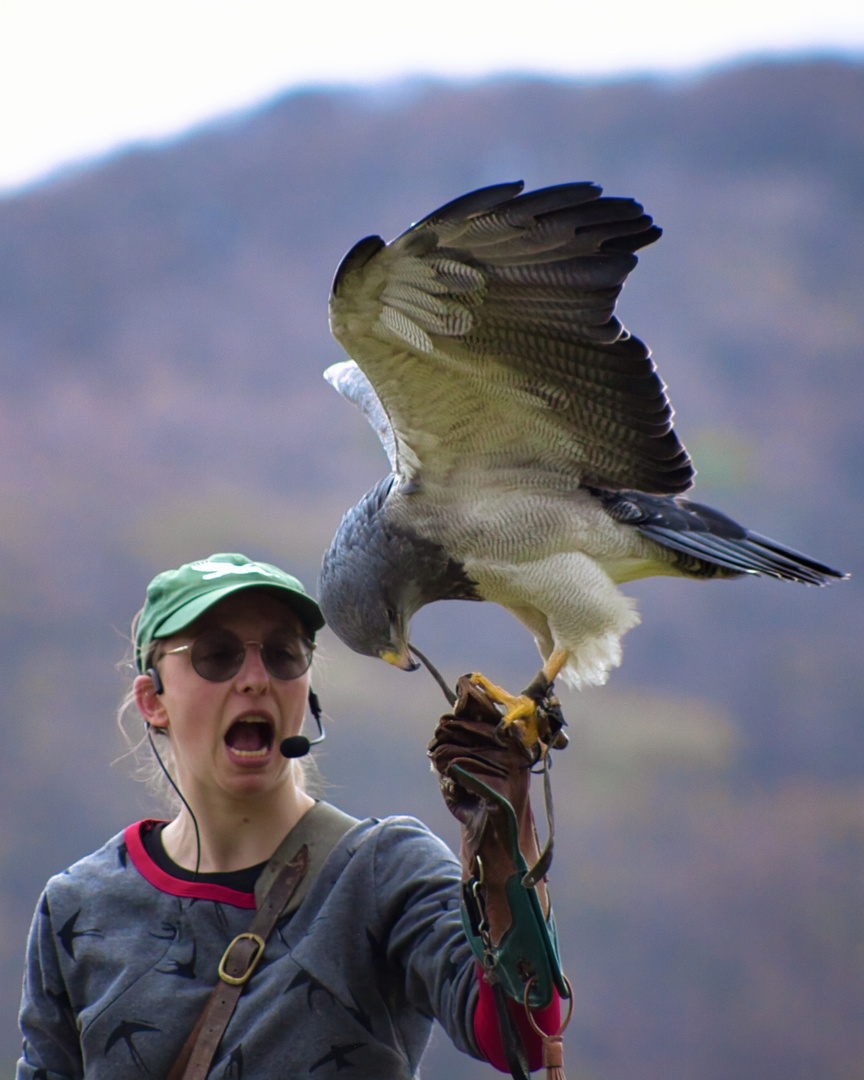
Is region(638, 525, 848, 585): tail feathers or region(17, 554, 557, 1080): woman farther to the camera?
region(638, 525, 848, 585): tail feathers

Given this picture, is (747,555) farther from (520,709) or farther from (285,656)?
(285,656)

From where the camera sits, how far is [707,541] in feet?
5.23

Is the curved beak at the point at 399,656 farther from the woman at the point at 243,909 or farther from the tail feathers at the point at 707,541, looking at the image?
the tail feathers at the point at 707,541

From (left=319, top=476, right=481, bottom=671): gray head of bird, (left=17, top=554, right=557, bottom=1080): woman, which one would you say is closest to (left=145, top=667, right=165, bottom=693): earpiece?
(left=17, top=554, right=557, bottom=1080): woman

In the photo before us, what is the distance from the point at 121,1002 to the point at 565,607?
777 millimetres

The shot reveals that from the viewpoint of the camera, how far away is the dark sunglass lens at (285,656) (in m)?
1.40

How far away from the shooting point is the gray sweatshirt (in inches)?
47.1

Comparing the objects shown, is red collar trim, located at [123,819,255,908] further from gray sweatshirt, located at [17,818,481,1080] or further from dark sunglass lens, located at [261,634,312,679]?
dark sunglass lens, located at [261,634,312,679]

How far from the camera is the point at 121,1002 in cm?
125

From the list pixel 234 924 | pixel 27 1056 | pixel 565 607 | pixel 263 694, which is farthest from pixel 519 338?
pixel 27 1056

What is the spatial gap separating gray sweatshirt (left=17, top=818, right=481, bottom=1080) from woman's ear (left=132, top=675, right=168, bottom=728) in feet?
0.65

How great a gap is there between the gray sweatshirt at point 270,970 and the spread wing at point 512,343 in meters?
0.57

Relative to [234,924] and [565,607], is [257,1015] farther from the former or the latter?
[565,607]

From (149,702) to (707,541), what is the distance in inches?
34.9
